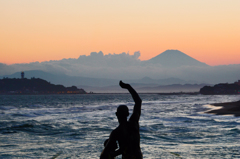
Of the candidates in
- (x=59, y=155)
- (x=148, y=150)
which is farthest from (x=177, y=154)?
(x=59, y=155)

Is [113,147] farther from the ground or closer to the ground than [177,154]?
farther from the ground

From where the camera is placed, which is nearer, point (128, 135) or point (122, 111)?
point (122, 111)

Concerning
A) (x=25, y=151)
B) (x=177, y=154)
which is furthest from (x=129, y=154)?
(x=25, y=151)

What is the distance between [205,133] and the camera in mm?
A: 21234

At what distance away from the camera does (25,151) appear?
15438mm

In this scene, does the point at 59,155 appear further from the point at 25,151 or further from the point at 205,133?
the point at 205,133

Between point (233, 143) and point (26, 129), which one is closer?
point (233, 143)

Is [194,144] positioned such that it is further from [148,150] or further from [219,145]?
[148,150]

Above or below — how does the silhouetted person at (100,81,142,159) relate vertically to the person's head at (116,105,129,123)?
below

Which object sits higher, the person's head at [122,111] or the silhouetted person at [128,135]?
the person's head at [122,111]

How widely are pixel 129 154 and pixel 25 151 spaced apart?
40.1 ft

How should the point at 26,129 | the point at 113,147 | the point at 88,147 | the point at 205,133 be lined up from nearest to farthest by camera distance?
the point at 113,147, the point at 88,147, the point at 205,133, the point at 26,129

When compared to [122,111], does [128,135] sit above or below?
below

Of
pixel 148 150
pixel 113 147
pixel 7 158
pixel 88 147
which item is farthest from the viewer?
pixel 88 147
